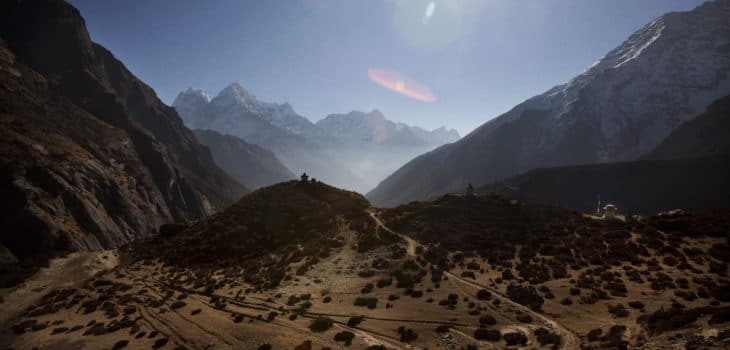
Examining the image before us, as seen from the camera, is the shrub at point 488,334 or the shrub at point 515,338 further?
the shrub at point 488,334

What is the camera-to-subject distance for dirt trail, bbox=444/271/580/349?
76.6ft

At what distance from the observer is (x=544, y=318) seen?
90.5 feet

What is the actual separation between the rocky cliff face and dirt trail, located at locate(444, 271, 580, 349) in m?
82.2

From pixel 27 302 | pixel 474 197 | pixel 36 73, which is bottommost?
pixel 27 302

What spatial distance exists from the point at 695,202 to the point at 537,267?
505 ft

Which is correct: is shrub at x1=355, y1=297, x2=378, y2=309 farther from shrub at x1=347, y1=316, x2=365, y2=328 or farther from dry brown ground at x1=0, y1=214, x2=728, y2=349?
shrub at x1=347, y1=316, x2=365, y2=328

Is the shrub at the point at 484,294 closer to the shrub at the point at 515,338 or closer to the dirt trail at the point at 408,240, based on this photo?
the shrub at the point at 515,338

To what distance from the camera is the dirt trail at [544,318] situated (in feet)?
76.6

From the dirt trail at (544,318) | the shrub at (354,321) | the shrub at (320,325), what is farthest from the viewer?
the shrub at (354,321)

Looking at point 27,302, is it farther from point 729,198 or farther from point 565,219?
point 729,198

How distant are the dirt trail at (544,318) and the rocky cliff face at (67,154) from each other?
82.2 meters

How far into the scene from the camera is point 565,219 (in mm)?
54594

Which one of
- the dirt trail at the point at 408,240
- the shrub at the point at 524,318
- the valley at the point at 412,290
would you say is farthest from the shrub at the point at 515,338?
the dirt trail at the point at 408,240

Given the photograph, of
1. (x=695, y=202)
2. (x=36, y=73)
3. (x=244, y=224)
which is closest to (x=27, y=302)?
(x=244, y=224)
